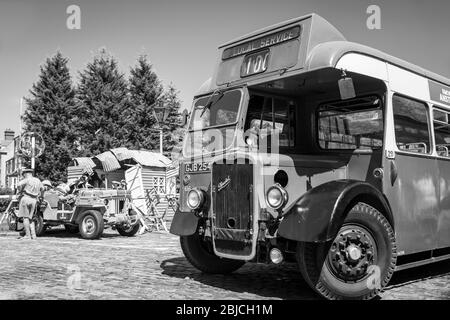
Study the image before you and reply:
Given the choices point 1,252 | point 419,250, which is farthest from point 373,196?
point 1,252

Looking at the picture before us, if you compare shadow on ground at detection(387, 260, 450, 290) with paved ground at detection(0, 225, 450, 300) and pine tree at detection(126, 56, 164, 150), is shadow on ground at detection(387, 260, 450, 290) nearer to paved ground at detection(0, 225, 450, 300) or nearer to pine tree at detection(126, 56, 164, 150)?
paved ground at detection(0, 225, 450, 300)

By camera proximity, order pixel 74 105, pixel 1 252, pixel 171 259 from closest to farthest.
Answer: pixel 171 259, pixel 1 252, pixel 74 105

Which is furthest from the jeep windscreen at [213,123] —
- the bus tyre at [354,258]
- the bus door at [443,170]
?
the bus door at [443,170]

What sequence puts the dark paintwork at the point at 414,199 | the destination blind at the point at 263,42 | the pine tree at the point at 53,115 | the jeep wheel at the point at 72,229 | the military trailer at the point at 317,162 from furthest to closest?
the pine tree at the point at 53,115
the jeep wheel at the point at 72,229
the destination blind at the point at 263,42
the dark paintwork at the point at 414,199
the military trailer at the point at 317,162

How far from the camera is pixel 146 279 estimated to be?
6602mm

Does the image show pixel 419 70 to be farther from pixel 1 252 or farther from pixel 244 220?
pixel 1 252

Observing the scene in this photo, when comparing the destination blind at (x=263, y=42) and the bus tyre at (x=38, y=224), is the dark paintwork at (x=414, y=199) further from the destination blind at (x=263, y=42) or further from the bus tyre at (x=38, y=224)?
the bus tyre at (x=38, y=224)

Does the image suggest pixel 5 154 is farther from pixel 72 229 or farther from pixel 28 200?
pixel 28 200

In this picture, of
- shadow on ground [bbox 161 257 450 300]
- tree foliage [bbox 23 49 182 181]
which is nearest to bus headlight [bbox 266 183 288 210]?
shadow on ground [bbox 161 257 450 300]

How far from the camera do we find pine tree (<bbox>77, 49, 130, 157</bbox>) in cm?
3219

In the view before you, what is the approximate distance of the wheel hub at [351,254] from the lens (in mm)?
5152

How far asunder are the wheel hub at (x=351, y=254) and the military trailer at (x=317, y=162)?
0.01 metres

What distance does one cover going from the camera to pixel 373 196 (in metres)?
5.53
